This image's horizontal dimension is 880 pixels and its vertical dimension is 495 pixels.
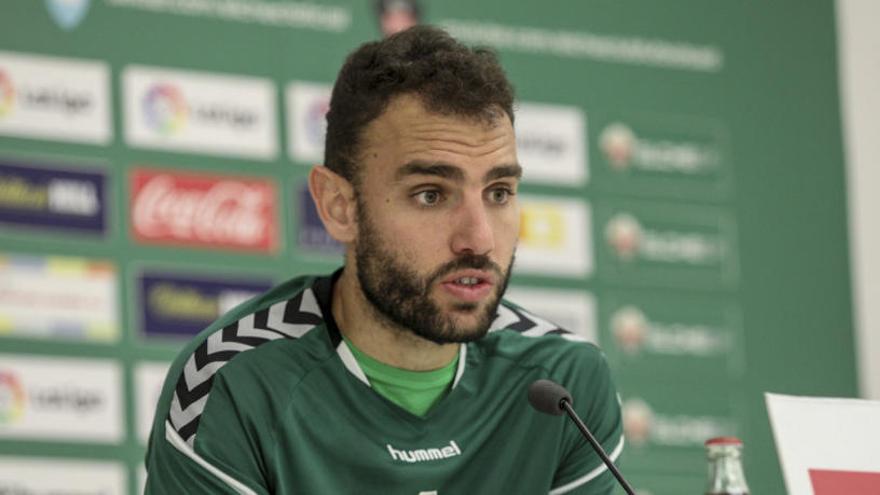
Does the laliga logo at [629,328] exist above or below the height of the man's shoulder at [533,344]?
below

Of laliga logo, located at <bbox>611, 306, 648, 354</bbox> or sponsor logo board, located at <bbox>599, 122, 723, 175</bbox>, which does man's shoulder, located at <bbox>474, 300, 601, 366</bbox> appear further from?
sponsor logo board, located at <bbox>599, 122, 723, 175</bbox>

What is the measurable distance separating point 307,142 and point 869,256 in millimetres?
1992

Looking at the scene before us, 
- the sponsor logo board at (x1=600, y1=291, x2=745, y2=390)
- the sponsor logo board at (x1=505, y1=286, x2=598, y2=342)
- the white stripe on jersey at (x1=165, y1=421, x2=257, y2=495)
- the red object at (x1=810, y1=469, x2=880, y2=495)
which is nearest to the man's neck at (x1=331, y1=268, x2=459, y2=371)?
the white stripe on jersey at (x1=165, y1=421, x2=257, y2=495)

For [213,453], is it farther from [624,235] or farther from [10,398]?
[624,235]

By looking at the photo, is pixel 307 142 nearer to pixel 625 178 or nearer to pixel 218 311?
pixel 218 311

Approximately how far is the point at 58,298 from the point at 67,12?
810 mm

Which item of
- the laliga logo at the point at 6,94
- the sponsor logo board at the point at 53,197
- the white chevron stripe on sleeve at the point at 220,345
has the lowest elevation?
the white chevron stripe on sleeve at the point at 220,345

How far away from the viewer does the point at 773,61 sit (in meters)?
5.77

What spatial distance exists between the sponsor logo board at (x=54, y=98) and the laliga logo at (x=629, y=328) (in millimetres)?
1667

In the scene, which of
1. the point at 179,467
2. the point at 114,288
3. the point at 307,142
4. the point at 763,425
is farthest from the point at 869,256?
the point at 179,467

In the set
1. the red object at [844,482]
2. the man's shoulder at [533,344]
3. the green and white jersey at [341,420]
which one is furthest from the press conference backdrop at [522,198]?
the red object at [844,482]

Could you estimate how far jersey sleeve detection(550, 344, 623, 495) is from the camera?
2.95 m

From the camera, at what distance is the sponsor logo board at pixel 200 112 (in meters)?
4.82

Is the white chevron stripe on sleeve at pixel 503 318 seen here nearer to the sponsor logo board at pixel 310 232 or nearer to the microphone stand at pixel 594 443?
the microphone stand at pixel 594 443
